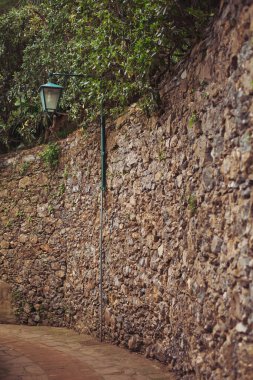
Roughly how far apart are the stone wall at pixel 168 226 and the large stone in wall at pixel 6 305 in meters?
0.13

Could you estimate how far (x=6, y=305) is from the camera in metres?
10.8

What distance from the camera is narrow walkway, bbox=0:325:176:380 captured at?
19.0ft

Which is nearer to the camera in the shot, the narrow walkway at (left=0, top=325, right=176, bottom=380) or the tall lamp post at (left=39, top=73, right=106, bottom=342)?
the narrow walkway at (left=0, top=325, right=176, bottom=380)

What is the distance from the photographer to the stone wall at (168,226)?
13.9ft

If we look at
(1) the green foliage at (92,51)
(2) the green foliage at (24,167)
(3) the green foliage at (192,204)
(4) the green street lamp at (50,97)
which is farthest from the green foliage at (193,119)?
(2) the green foliage at (24,167)

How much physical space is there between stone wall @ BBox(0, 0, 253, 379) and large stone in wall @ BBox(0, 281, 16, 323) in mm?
130

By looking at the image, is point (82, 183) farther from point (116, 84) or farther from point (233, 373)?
point (233, 373)

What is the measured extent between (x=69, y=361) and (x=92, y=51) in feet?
13.4

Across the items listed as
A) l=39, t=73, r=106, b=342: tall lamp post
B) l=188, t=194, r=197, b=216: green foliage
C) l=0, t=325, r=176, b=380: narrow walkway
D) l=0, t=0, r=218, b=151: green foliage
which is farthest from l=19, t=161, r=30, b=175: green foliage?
l=188, t=194, r=197, b=216: green foliage

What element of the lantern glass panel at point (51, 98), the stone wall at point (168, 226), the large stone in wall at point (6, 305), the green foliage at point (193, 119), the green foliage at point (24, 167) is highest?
the lantern glass panel at point (51, 98)

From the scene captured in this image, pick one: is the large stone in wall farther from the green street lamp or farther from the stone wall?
the green street lamp

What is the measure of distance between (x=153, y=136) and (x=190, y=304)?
227 centimetres

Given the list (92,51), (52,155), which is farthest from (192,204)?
(52,155)

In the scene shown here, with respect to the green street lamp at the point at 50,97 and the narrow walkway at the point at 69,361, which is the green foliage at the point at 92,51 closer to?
the green street lamp at the point at 50,97
